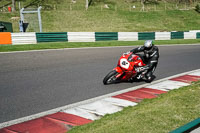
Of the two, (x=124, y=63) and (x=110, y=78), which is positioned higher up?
(x=124, y=63)

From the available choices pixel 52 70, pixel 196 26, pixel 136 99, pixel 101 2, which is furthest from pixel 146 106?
pixel 101 2

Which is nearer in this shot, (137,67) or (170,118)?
(170,118)

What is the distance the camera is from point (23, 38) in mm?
Result: 16656

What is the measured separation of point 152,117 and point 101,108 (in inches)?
50.0

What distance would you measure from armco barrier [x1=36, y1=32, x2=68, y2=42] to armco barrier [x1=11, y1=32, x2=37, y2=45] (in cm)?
44

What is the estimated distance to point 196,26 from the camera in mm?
38344

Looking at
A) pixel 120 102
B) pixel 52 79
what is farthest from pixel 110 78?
pixel 52 79

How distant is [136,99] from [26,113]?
278cm

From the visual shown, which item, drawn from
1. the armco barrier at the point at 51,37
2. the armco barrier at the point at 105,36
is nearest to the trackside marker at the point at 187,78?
the armco barrier at the point at 51,37

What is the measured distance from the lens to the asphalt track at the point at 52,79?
214 inches

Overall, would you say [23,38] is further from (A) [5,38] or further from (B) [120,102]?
(B) [120,102]

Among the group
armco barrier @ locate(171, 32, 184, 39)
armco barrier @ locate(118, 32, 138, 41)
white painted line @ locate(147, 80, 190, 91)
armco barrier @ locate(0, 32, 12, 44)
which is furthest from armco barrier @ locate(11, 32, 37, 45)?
armco barrier @ locate(171, 32, 184, 39)

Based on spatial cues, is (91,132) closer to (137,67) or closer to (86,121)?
(86,121)

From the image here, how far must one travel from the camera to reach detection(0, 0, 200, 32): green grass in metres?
33.5
